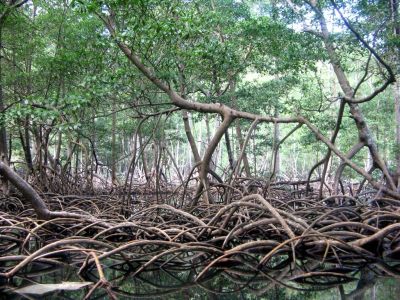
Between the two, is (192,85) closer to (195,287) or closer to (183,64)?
(183,64)

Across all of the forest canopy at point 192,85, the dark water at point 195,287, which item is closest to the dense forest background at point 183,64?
the forest canopy at point 192,85

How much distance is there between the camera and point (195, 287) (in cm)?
230

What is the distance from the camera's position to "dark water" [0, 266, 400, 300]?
6.87ft

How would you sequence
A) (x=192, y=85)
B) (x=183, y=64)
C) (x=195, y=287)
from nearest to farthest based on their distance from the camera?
1. (x=195, y=287)
2. (x=183, y=64)
3. (x=192, y=85)

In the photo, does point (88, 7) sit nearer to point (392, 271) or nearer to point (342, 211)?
point (342, 211)

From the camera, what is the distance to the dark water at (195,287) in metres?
2.09

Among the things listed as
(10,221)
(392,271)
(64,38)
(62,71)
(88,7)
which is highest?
(64,38)

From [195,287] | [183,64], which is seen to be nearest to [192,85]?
[183,64]

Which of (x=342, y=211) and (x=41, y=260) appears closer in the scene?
(x=41, y=260)

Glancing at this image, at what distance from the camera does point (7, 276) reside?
2289 mm

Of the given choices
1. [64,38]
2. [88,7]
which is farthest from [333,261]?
[64,38]

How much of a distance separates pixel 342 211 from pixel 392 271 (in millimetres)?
1008

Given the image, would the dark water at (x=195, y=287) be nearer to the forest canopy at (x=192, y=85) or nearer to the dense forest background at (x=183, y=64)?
the forest canopy at (x=192, y=85)

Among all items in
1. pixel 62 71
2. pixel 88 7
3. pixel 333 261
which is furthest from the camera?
pixel 62 71
